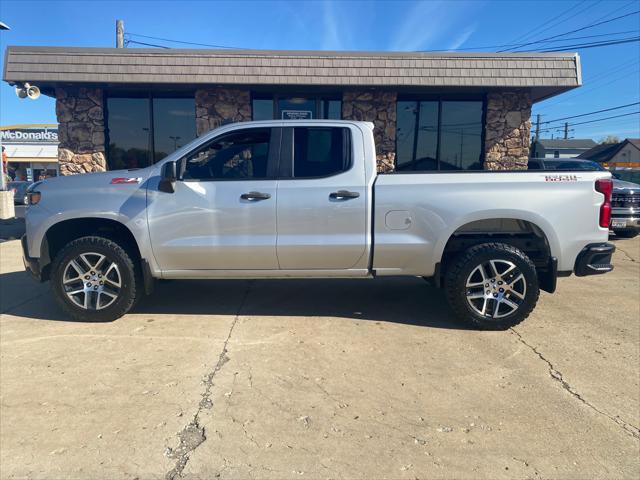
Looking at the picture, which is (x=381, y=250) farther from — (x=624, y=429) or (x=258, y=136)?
(x=624, y=429)

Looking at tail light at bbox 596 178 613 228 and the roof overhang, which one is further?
the roof overhang

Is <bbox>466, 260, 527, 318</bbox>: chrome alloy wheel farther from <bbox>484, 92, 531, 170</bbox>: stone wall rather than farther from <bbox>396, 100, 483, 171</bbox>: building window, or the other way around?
<bbox>484, 92, 531, 170</bbox>: stone wall

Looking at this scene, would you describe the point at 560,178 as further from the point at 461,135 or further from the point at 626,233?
the point at 626,233

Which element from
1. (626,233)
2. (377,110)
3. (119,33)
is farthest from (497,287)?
(119,33)

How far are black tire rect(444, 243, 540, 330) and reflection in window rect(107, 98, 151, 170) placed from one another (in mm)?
8566

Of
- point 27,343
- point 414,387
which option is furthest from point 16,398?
point 414,387

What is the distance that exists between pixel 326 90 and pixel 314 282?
222 inches

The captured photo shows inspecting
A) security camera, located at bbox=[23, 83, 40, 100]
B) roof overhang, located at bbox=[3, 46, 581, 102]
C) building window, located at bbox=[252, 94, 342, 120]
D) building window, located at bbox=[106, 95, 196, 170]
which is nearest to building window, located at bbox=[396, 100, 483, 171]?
roof overhang, located at bbox=[3, 46, 581, 102]

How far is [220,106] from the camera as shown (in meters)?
10.3

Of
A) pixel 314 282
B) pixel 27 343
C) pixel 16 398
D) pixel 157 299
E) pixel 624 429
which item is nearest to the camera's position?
pixel 624 429

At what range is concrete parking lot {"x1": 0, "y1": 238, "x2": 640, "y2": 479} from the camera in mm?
2521

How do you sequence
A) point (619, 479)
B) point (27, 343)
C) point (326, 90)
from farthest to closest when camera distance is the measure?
point (326, 90) < point (27, 343) < point (619, 479)

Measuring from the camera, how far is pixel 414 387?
3346mm

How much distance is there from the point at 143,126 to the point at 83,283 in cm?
711
